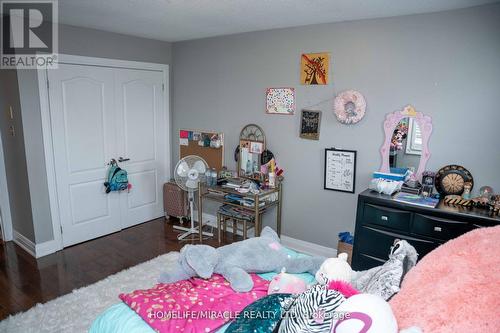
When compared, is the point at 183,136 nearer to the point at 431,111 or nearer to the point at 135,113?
the point at 135,113

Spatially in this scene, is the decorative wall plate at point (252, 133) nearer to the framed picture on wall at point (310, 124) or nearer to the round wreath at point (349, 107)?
the framed picture on wall at point (310, 124)

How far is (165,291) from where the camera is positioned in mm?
1864

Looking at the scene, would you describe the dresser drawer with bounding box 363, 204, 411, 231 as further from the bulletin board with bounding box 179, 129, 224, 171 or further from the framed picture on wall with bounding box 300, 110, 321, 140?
the bulletin board with bounding box 179, 129, 224, 171

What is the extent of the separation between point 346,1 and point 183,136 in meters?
2.80

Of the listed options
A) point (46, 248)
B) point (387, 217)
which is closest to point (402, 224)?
point (387, 217)

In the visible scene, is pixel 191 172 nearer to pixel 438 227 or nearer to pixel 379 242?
pixel 379 242

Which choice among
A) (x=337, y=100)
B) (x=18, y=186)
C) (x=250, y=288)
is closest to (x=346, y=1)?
(x=337, y=100)

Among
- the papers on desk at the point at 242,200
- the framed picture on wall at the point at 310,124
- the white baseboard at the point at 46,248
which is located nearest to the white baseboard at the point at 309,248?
the papers on desk at the point at 242,200

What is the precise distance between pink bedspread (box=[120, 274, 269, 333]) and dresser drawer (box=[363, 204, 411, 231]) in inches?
47.7

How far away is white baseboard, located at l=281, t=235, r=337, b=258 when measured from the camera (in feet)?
11.4

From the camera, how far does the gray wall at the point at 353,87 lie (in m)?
2.58

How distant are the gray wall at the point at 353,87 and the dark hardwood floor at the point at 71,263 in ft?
4.44

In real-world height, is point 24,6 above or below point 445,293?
above

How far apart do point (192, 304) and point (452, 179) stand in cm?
229
